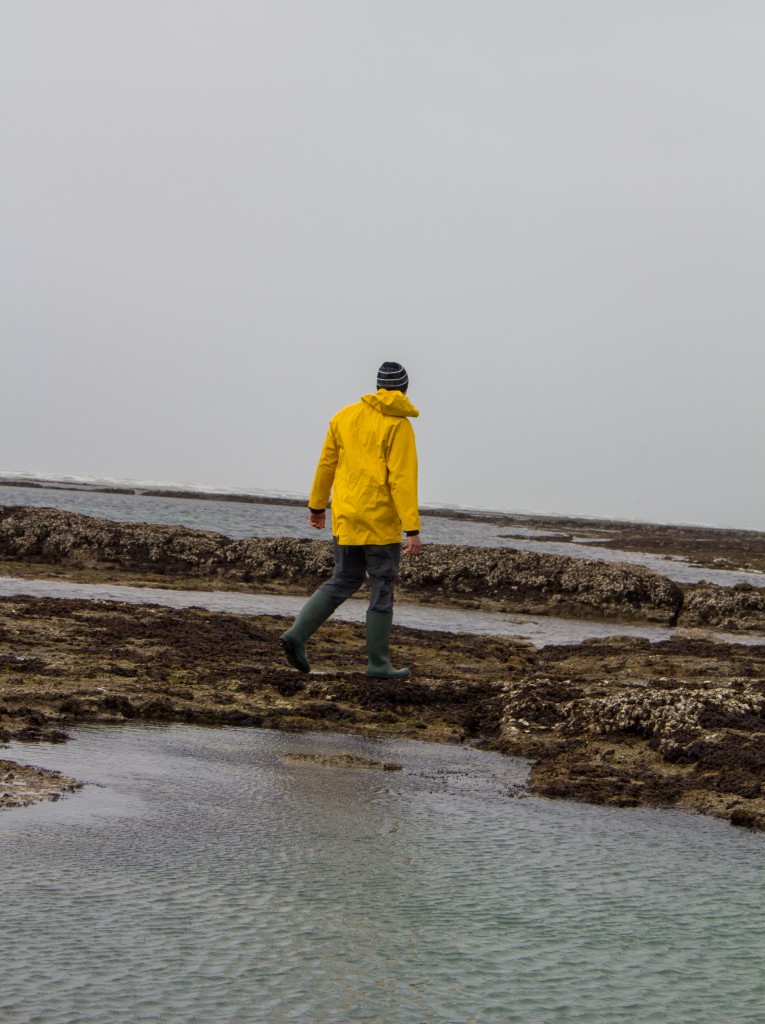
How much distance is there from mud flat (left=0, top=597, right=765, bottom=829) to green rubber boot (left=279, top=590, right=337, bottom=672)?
10cm

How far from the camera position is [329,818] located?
395cm

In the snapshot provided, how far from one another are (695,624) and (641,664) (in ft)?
19.7

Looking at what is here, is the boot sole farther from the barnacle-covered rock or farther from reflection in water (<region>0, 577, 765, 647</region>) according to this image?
the barnacle-covered rock

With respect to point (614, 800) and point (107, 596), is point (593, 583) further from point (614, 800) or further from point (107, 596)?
point (614, 800)

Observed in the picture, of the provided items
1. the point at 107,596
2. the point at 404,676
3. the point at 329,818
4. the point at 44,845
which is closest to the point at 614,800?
the point at 329,818

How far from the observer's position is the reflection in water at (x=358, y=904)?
2416mm

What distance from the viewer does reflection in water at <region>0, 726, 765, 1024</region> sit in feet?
7.93

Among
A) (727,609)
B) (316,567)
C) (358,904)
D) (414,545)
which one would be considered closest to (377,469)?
(414,545)

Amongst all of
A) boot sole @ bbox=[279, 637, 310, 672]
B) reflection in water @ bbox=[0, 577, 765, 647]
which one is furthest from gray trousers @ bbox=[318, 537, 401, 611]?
reflection in water @ bbox=[0, 577, 765, 647]

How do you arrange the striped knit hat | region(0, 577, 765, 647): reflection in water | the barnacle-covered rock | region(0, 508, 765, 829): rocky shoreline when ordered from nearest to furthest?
region(0, 508, 765, 829): rocky shoreline, the striped knit hat, region(0, 577, 765, 647): reflection in water, the barnacle-covered rock

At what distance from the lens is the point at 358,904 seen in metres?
3.01

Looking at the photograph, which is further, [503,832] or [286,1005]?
[503,832]

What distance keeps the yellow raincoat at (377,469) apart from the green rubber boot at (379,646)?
502mm

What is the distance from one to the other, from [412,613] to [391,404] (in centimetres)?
629
